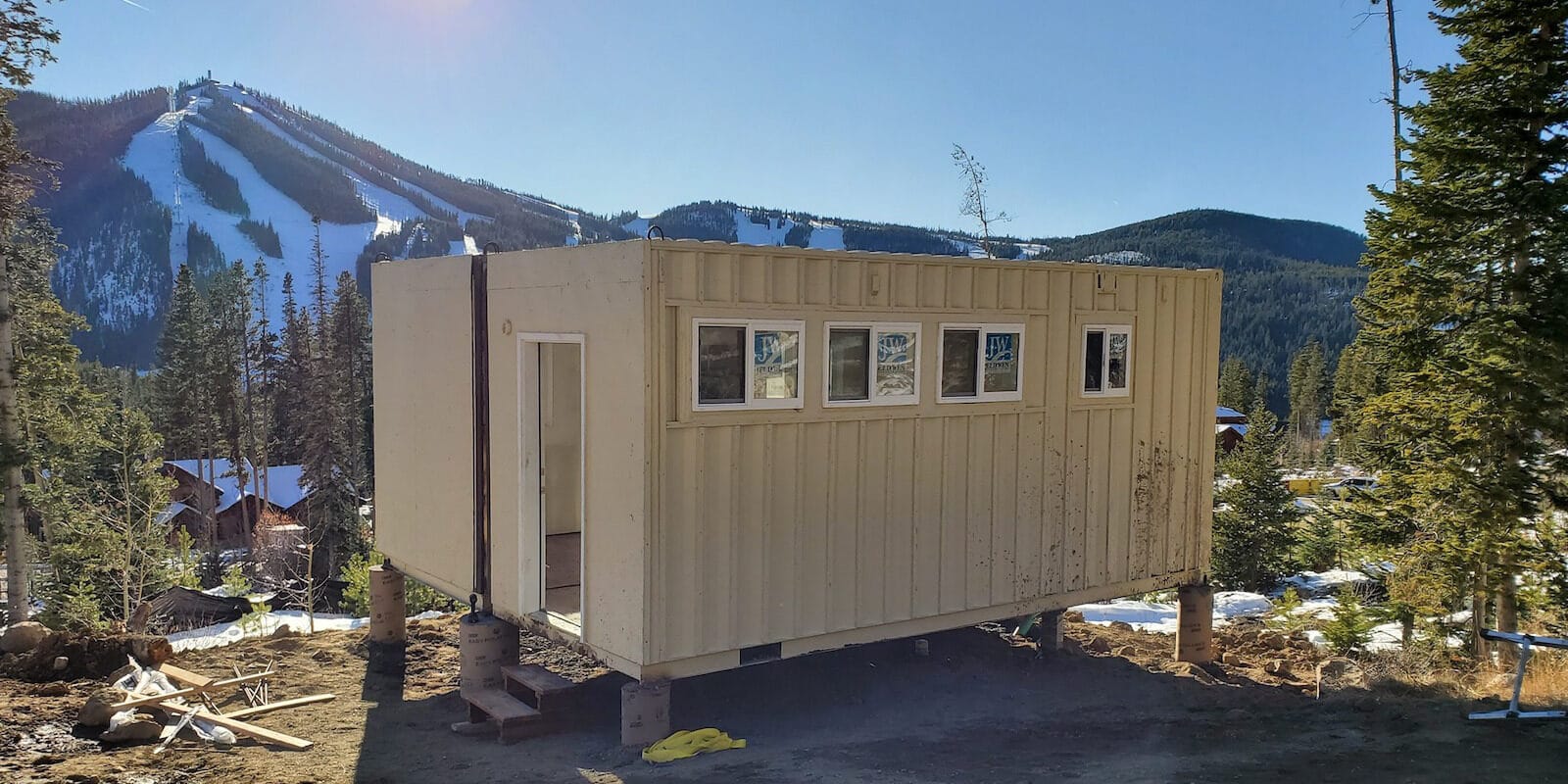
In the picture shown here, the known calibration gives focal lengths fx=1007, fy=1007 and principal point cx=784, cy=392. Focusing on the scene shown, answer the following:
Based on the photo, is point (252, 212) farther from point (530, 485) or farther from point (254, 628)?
point (530, 485)

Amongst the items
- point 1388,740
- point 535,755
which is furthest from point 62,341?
point 1388,740

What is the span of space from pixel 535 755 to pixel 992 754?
3082 millimetres

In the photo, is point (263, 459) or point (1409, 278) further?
point (263, 459)

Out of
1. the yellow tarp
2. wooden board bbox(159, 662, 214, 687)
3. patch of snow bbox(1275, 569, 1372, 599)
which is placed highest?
wooden board bbox(159, 662, 214, 687)

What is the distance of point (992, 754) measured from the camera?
6.64 m

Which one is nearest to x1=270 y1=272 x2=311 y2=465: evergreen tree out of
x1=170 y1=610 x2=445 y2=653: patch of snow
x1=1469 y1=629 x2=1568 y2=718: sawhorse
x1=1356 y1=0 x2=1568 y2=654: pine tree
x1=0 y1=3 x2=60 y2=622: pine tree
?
x1=0 y1=3 x2=60 y2=622: pine tree

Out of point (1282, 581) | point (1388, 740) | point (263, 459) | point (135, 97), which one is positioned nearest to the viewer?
point (1388, 740)

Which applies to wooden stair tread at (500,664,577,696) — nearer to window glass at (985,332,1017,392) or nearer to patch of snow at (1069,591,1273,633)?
window glass at (985,332,1017,392)

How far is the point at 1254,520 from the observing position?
2216cm

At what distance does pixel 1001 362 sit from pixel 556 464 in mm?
4323

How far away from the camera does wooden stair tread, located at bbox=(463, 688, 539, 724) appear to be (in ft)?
23.5

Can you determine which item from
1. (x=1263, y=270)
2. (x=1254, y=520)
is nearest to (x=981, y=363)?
(x=1254, y=520)

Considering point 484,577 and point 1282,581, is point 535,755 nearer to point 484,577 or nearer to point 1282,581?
point 484,577

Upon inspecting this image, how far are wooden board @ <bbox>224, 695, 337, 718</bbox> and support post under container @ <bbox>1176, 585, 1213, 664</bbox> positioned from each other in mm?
7619
